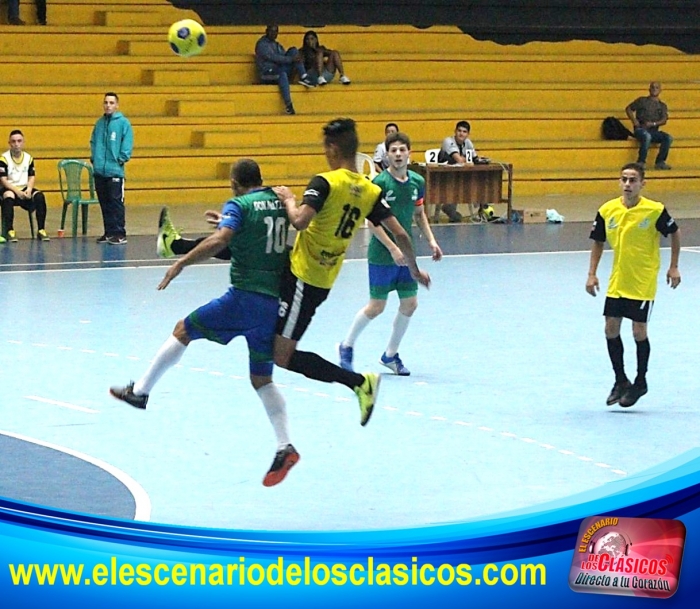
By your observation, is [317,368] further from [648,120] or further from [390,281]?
[648,120]

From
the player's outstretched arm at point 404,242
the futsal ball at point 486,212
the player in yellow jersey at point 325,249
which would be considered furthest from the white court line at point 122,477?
the futsal ball at point 486,212

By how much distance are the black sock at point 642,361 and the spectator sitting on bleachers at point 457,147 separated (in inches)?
494

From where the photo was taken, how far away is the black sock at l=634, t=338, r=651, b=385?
889 centimetres

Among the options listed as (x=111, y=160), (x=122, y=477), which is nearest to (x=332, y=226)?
(x=122, y=477)

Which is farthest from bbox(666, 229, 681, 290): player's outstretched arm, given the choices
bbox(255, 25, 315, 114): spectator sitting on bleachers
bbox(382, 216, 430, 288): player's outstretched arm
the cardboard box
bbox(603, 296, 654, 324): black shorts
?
bbox(255, 25, 315, 114): spectator sitting on bleachers

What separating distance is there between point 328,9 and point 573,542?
25.5 meters

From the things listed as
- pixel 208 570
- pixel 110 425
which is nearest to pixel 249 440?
pixel 110 425

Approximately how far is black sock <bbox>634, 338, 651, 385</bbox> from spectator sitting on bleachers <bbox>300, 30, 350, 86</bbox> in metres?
17.0

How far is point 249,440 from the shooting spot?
809 centimetres

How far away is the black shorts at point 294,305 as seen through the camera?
287 inches

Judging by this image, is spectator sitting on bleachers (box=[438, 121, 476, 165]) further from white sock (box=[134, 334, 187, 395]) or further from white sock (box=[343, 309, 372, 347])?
white sock (box=[134, 334, 187, 395])

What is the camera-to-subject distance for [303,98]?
25297mm

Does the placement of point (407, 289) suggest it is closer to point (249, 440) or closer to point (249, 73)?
point (249, 440)

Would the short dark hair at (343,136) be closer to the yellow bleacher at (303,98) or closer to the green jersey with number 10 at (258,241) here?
the green jersey with number 10 at (258,241)
